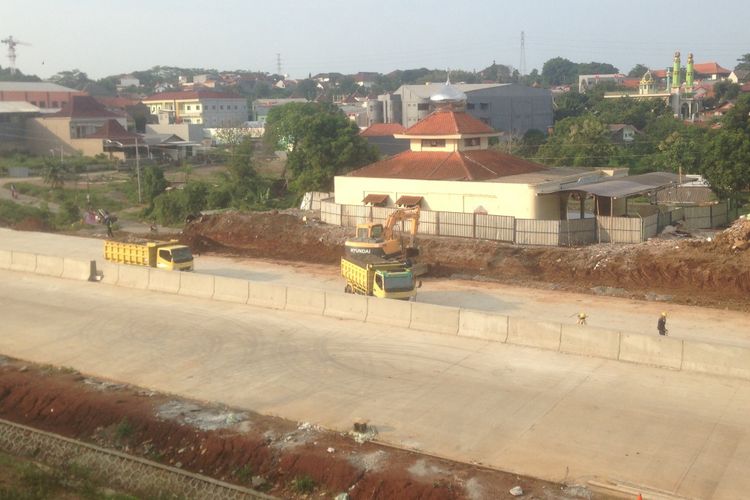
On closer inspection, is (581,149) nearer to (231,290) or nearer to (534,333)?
(231,290)

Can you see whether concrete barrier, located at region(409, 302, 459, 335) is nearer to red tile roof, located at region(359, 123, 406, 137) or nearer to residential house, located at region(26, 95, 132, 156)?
red tile roof, located at region(359, 123, 406, 137)

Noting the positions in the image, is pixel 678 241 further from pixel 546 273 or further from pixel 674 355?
pixel 674 355

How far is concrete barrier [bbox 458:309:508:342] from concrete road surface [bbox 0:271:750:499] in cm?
40

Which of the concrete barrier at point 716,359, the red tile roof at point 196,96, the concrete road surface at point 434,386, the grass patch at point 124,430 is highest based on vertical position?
the red tile roof at point 196,96

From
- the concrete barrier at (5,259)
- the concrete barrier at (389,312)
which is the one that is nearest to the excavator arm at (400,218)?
the concrete barrier at (389,312)

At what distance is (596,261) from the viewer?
3738 centimetres

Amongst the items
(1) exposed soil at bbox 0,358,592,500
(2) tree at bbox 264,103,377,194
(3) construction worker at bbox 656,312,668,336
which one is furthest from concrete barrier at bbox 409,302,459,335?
(2) tree at bbox 264,103,377,194

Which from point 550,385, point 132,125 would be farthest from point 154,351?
point 132,125

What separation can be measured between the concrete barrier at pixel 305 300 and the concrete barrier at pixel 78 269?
11120 millimetres

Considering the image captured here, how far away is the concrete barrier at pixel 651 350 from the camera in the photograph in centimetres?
2431

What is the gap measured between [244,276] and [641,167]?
43884 mm

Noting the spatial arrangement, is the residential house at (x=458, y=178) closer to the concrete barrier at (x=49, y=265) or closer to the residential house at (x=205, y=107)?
the concrete barrier at (x=49, y=265)

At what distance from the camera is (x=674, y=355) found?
→ 24312 millimetres

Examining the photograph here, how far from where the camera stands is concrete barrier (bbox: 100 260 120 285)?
37.2 m
